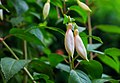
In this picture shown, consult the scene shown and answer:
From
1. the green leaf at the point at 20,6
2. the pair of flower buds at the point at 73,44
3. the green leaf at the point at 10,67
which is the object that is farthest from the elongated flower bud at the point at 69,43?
the green leaf at the point at 20,6

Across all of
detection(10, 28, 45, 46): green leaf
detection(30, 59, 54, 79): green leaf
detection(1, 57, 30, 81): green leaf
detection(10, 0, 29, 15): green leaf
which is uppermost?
detection(10, 0, 29, 15): green leaf

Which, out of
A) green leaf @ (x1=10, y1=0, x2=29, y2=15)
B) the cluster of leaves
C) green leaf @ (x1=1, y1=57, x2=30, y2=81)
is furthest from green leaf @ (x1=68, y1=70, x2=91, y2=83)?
green leaf @ (x1=10, y1=0, x2=29, y2=15)

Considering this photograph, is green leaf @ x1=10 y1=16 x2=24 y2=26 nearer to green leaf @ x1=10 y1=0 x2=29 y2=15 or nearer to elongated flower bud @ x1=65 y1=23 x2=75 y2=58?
green leaf @ x1=10 y1=0 x2=29 y2=15

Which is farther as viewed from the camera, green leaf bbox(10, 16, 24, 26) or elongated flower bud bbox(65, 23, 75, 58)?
green leaf bbox(10, 16, 24, 26)

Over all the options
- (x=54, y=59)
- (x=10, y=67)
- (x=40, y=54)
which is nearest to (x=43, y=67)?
(x=54, y=59)

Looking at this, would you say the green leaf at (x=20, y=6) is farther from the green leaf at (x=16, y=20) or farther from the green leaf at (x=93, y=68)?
the green leaf at (x=93, y=68)

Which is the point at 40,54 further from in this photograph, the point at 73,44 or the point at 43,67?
the point at 73,44
